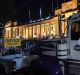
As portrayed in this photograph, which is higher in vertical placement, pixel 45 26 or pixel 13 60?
pixel 45 26

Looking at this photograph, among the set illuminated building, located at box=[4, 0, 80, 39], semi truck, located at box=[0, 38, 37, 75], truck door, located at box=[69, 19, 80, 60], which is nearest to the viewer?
truck door, located at box=[69, 19, 80, 60]

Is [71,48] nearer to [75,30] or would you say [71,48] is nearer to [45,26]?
[75,30]

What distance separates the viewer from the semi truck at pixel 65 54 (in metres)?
9.27

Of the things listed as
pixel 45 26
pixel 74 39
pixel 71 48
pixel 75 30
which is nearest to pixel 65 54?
pixel 71 48

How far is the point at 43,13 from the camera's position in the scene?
61250 mm

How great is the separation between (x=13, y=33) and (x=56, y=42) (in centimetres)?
6263

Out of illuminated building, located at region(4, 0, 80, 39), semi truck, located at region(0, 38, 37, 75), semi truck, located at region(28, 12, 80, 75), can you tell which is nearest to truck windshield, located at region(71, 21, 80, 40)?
semi truck, located at region(28, 12, 80, 75)

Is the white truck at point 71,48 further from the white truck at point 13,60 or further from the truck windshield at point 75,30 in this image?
the white truck at point 13,60

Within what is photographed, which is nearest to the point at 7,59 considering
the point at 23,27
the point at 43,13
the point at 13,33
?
the point at 43,13

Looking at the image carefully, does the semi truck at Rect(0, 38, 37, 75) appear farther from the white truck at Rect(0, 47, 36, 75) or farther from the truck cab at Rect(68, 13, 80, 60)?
the truck cab at Rect(68, 13, 80, 60)

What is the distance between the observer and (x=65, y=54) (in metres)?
9.56

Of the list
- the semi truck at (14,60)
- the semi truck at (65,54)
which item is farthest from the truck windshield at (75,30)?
the semi truck at (14,60)

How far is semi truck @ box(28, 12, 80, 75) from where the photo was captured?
9266mm

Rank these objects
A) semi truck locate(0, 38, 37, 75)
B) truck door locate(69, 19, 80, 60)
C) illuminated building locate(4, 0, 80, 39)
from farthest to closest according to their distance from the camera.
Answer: illuminated building locate(4, 0, 80, 39)
semi truck locate(0, 38, 37, 75)
truck door locate(69, 19, 80, 60)
